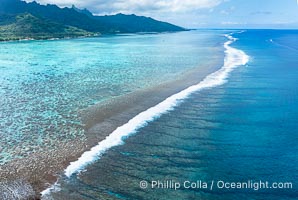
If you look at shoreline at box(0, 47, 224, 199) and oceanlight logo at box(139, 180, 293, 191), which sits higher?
shoreline at box(0, 47, 224, 199)

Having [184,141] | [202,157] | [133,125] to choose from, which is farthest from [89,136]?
[202,157]

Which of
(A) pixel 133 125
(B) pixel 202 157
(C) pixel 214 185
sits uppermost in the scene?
(A) pixel 133 125

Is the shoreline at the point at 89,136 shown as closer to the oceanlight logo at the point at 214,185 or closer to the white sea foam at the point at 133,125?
the white sea foam at the point at 133,125

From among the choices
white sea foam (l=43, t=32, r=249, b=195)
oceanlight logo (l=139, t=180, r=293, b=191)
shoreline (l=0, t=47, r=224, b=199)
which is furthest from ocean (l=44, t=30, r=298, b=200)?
shoreline (l=0, t=47, r=224, b=199)

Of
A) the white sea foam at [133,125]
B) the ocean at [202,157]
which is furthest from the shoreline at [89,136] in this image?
the ocean at [202,157]

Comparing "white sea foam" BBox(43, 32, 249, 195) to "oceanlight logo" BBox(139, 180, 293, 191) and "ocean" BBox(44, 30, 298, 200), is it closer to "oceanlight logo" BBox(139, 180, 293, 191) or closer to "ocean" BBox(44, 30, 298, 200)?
"ocean" BBox(44, 30, 298, 200)

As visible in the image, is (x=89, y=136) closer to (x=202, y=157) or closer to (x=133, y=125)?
(x=133, y=125)

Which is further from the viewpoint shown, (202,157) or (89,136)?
(89,136)

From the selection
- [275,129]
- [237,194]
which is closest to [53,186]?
[237,194]
